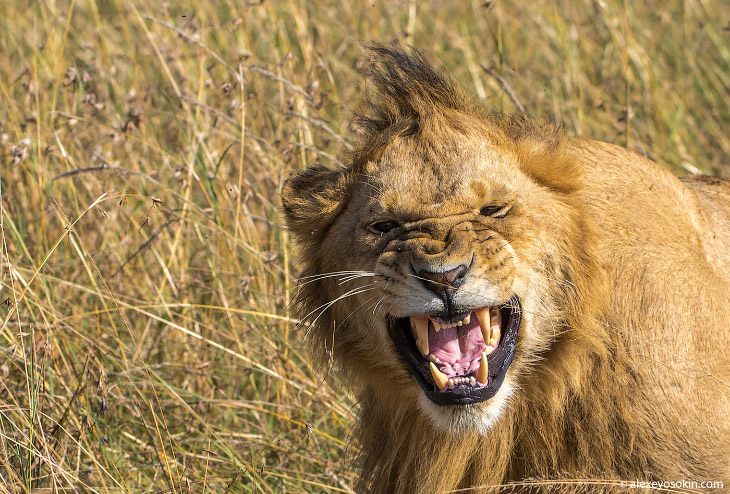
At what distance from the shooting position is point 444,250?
2.55 meters

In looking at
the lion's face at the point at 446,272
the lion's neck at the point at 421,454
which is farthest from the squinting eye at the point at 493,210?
the lion's neck at the point at 421,454

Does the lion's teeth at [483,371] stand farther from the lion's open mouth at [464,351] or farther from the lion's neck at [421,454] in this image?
the lion's neck at [421,454]

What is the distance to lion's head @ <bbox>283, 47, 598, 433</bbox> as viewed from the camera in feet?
8.61

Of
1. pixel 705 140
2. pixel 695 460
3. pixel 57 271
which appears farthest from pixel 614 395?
pixel 705 140

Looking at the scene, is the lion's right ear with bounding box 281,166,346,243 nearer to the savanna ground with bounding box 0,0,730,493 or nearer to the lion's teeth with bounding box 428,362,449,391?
the savanna ground with bounding box 0,0,730,493

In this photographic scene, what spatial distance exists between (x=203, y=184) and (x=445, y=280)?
8.47ft

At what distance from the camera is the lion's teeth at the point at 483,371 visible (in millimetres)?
2643

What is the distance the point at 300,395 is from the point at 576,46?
339 cm

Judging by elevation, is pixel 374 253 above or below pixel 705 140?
below

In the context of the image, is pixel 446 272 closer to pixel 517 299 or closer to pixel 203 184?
pixel 517 299

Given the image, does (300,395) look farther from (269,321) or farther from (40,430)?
(40,430)

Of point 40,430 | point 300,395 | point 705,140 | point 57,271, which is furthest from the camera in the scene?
point 705,140

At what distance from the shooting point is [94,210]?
4.83 m

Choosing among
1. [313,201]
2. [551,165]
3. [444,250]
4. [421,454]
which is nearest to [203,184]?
[313,201]
